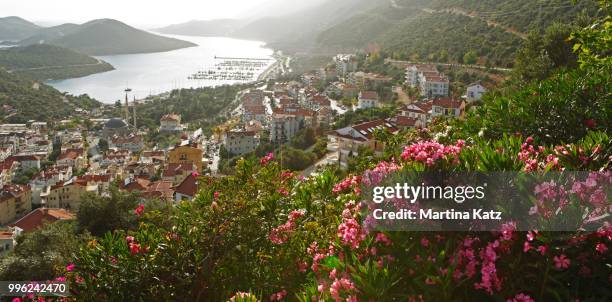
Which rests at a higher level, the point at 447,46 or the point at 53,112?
the point at 447,46

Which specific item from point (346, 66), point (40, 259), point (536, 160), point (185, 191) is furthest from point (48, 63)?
point (536, 160)

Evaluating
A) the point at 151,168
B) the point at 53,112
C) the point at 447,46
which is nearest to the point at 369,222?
the point at 151,168

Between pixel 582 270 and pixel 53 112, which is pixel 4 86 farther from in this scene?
pixel 582 270

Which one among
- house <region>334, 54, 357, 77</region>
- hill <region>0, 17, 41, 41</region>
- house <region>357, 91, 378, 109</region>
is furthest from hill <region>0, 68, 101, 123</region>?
hill <region>0, 17, 41, 41</region>

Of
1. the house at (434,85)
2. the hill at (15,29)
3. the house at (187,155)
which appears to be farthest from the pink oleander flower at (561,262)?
the hill at (15,29)

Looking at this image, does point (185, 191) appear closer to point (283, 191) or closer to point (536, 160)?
point (283, 191)

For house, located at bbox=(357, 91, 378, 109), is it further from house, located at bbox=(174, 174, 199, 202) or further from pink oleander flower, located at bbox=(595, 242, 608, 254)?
pink oleander flower, located at bbox=(595, 242, 608, 254)
